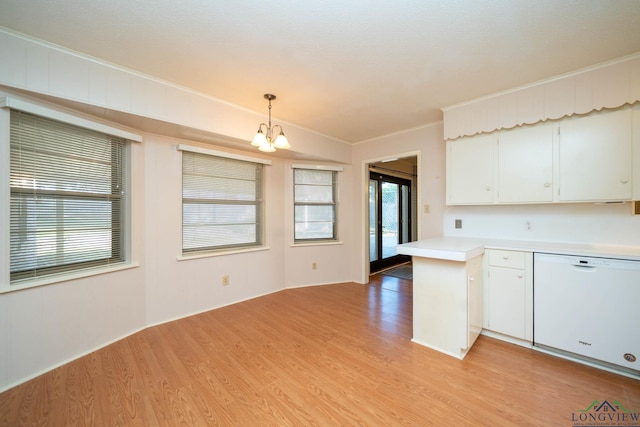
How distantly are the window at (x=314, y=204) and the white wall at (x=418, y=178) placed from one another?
1.36 ft

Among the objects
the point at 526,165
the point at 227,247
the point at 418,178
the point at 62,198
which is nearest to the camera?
the point at 62,198

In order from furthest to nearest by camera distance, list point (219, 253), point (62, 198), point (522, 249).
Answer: point (219, 253), point (522, 249), point (62, 198)

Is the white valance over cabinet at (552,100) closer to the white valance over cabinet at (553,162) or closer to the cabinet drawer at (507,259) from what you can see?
the white valance over cabinet at (553,162)

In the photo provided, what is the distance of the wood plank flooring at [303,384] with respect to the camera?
1491mm

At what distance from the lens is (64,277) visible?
6.56ft

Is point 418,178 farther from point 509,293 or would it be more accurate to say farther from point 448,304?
point 448,304

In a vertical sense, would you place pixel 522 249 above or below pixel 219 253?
above

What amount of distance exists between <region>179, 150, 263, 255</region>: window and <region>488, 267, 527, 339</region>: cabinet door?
9.60 feet

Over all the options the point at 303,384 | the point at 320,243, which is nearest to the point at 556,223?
the point at 303,384

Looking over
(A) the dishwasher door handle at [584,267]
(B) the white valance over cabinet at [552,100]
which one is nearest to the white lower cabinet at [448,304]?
(A) the dishwasher door handle at [584,267]

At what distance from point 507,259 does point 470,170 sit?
3.38 ft

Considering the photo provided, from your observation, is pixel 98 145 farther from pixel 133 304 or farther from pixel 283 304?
pixel 283 304

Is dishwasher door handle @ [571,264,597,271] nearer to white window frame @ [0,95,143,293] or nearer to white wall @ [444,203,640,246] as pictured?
white wall @ [444,203,640,246]

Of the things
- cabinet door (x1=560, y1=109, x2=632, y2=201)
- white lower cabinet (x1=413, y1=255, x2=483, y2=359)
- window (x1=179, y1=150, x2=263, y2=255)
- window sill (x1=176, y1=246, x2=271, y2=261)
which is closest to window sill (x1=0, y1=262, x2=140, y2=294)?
window sill (x1=176, y1=246, x2=271, y2=261)
